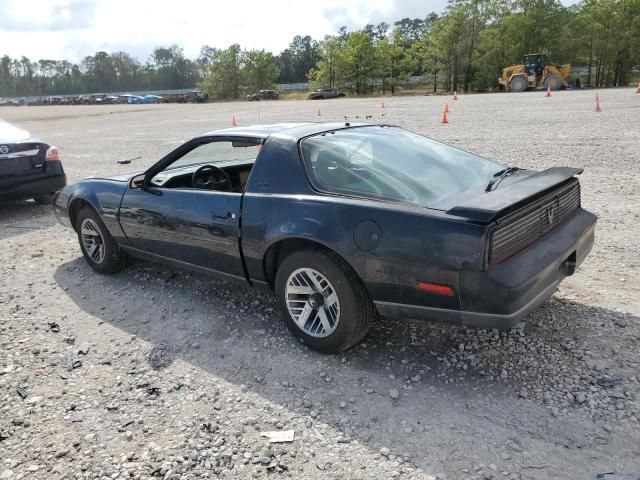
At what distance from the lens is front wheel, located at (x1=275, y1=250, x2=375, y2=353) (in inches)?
125

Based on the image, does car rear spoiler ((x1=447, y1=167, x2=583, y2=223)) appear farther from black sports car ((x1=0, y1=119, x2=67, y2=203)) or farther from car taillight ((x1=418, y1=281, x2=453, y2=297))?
black sports car ((x1=0, y1=119, x2=67, y2=203))

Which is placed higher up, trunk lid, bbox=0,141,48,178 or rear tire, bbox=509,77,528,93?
rear tire, bbox=509,77,528,93

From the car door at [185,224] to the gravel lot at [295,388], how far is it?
452mm

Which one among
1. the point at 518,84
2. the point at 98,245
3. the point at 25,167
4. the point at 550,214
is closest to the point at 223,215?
the point at 98,245

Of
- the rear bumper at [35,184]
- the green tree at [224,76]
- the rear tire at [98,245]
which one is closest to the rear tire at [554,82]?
the rear bumper at [35,184]

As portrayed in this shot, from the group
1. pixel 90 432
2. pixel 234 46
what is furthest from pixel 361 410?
pixel 234 46

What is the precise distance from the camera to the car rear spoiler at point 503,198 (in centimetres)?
272

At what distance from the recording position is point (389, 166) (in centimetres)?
350

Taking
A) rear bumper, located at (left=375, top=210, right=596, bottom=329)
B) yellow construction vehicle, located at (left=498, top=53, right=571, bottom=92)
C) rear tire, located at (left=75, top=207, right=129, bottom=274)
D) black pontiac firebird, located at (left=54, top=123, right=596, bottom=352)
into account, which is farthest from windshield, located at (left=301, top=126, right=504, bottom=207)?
yellow construction vehicle, located at (left=498, top=53, right=571, bottom=92)

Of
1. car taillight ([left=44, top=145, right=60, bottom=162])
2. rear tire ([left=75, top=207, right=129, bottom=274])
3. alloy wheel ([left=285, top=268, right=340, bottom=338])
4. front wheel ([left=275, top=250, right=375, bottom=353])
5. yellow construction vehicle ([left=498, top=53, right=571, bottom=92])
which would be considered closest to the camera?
front wheel ([left=275, top=250, right=375, bottom=353])

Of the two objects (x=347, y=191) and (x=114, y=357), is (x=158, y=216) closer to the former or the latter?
(x=114, y=357)

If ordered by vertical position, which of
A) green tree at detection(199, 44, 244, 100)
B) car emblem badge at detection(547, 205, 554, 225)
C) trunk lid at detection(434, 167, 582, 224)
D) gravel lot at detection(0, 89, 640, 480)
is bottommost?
gravel lot at detection(0, 89, 640, 480)

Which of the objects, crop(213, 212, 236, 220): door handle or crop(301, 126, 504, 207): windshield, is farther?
crop(213, 212, 236, 220): door handle

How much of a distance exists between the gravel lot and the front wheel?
0.56 ft
